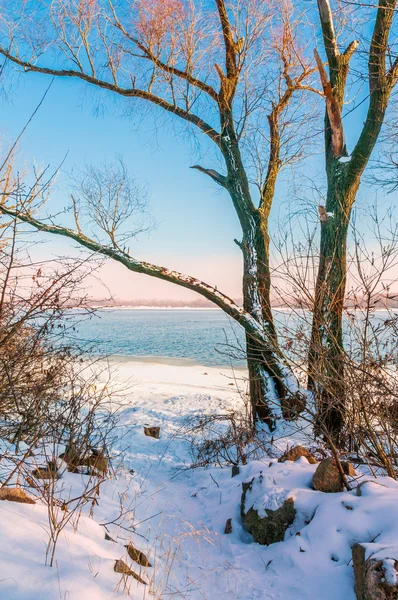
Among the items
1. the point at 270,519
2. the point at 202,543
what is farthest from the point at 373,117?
the point at 202,543

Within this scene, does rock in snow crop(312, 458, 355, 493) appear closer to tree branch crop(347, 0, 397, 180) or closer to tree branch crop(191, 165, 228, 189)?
tree branch crop(347, 0, 397, 180)

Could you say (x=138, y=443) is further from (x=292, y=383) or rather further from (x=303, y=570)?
(x=303, y=570)

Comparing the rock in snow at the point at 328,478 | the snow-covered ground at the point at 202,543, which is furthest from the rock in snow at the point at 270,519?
the rock in snow at the point at 328,478

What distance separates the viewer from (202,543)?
3301 mm

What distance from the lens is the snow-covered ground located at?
211cm

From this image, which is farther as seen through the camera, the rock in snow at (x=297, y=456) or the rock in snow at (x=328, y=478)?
the rock in snow at (x=297, y=456)

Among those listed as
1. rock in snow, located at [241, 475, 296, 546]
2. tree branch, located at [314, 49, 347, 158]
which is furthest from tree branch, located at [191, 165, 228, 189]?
rock in snow, located at [241, 475, 296, 546]

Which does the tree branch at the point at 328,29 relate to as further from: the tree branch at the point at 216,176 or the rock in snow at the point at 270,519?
the rock in snow at the point at 270,519

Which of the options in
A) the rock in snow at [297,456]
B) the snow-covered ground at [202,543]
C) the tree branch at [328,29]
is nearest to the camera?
the snow-covered ground at [202,543]

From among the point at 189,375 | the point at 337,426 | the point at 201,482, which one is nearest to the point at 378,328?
the point at 337,426

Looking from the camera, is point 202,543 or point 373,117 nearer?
point 202,543

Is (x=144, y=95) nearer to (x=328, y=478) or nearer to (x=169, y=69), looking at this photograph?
(x=169, y=69)

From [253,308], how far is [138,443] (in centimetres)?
305

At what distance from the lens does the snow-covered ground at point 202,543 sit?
2.11 metres
